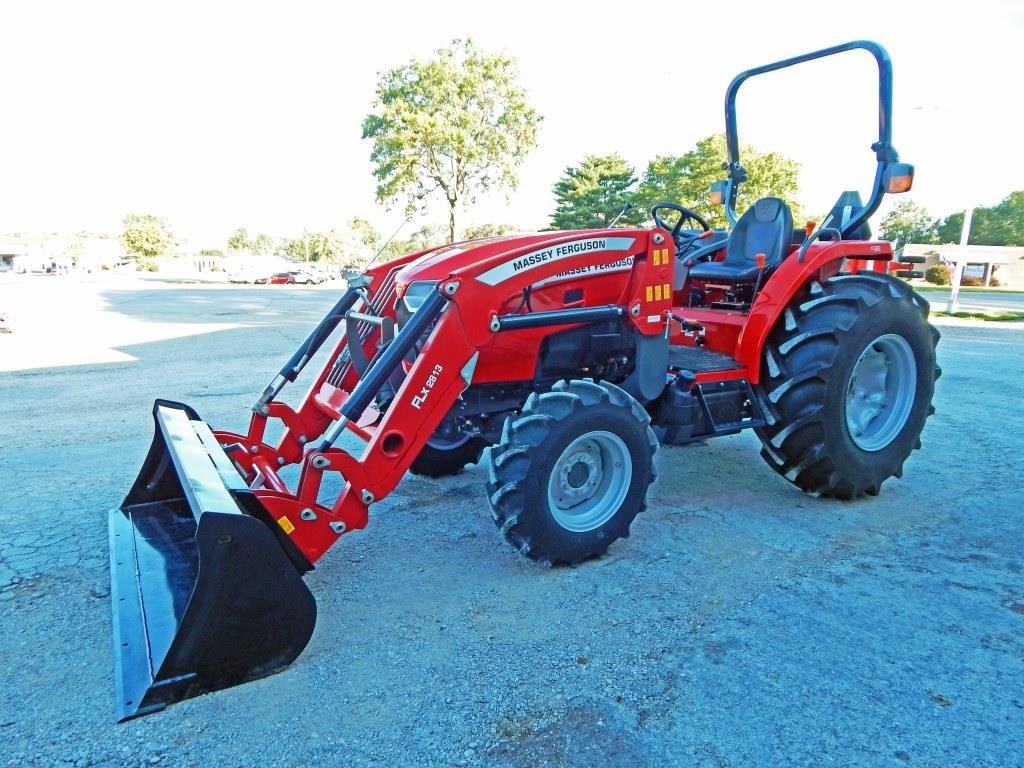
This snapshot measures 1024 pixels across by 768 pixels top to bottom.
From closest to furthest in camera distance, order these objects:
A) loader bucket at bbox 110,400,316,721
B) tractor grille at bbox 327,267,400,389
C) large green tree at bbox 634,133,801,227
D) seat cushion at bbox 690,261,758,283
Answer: loader bucket at bbox 110,400,316,721
tractor grille at bbox 327,267,400,389
seat cushion at bbox 690,261,758,283
large green tree at bbox 634,133,801,227

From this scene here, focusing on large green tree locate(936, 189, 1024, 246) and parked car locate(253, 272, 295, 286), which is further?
large green tree locate(936, 189, 1024, 246)

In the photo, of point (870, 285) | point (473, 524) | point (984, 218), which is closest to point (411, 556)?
point (473, 524)

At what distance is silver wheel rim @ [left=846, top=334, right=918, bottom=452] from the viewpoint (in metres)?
4.55

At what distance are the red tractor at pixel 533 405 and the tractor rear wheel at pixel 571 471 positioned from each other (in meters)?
0.01

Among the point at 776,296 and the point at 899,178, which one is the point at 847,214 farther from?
the point at 776,296

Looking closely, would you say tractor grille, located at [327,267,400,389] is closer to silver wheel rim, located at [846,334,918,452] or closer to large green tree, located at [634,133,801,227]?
silver wheel rim, located at [846,334,918,452]

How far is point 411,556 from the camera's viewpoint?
141 inches

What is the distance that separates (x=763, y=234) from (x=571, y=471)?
256 cm

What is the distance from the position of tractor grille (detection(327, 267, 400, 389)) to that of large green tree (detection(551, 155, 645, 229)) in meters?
38.8

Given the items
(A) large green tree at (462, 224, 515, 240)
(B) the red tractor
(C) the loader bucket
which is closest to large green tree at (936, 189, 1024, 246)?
(A) large green tree at (462, 224, 515, 240)

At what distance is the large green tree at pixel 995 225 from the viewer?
6488cm

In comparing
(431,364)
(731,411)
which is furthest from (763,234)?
(431,364)

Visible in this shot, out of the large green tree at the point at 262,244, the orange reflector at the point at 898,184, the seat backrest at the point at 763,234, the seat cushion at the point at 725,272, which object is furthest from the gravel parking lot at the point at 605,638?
the large green tree at the point at 262,244

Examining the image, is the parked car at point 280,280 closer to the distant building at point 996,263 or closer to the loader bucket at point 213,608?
the loader bucket at point 213,608
